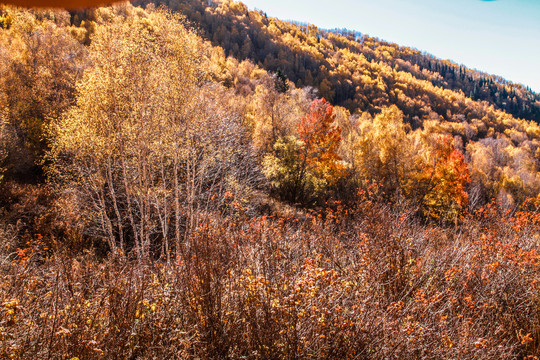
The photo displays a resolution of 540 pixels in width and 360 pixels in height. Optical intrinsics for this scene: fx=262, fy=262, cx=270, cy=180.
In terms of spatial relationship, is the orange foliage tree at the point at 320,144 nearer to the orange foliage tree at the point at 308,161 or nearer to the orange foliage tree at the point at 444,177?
the orange foliage tree at the point at 308,161

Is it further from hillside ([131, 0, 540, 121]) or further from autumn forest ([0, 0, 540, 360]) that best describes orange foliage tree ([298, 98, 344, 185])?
hillside ([131, 0, 540, 121])

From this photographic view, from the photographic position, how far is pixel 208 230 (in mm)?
3732

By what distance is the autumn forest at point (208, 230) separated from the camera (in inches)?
123

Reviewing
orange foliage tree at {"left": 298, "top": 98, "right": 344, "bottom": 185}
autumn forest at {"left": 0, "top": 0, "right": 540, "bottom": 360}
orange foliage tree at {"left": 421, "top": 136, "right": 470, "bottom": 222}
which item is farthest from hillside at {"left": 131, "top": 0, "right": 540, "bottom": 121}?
autumn forest at {"left": 0, "top": 0, "right": 540, "bottom": 360}

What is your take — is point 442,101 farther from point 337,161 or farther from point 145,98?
point 145,98

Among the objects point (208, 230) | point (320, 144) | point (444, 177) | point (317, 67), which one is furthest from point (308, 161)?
point (317, 67)

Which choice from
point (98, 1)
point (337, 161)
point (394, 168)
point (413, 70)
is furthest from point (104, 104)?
point (413, 70)

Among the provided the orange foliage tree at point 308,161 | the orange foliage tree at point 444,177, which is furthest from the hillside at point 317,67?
the orange foliage tree at point 308,161

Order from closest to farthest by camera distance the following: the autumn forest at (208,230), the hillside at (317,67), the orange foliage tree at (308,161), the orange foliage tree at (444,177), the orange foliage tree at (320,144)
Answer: the autumn forest at (208,230)
the orange foliage tree at (308,161)
the orange foliage tree at (320,144)
the orange foliage tree at (444,177)
the hillside at (317,67)

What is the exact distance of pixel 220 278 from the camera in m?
3.19

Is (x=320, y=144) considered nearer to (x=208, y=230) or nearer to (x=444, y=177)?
(x=444, y=177)

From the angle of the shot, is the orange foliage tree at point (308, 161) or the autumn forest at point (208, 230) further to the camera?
the orange foliage tree at point (308, 161)

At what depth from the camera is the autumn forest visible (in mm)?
3123

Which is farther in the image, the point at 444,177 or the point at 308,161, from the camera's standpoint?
the point at 444,177
